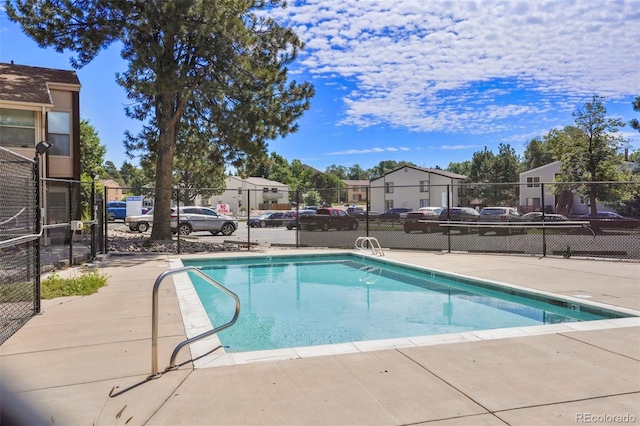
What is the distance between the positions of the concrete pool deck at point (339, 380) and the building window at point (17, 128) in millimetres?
13492

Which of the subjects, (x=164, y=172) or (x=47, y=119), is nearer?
(x=164, y=172)

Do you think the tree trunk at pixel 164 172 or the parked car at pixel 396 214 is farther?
the parked car at pixel 396 214

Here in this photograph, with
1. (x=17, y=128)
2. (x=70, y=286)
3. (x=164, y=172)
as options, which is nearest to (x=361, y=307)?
(x=70, y=286)

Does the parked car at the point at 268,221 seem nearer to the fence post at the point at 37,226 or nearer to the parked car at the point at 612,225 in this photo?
the parked car at the point at 612,225

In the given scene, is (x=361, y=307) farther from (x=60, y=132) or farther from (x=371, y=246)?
(x=60, y=132)

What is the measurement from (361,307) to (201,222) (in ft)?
57.4

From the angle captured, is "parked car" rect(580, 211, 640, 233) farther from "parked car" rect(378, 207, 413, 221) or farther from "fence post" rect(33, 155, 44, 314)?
"fence post" rect(33, 155, 44, 314)

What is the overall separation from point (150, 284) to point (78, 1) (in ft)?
38.3

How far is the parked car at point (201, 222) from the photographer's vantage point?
23.9m

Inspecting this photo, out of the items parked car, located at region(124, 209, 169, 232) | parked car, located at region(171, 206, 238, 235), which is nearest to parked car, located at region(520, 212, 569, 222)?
parked car, located at region(171, 206, 238, 235)

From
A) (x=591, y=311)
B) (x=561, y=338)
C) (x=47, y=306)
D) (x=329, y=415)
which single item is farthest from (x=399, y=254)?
(x=329, y=415)

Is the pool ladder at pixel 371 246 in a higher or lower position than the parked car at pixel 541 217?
lower

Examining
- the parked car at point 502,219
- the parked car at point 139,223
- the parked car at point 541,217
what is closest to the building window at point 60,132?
the parked car at point 139,223

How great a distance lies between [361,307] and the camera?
8.57m
